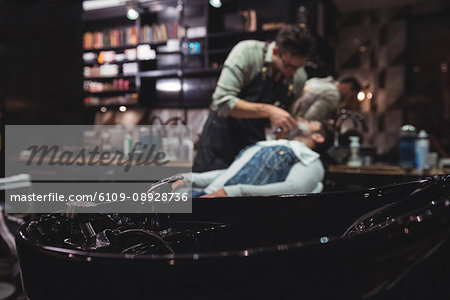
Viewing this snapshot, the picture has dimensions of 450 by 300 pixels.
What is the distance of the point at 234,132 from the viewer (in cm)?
200

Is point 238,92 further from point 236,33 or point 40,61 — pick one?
point 236,33

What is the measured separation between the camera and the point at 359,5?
6137mm

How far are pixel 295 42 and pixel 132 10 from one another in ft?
15.6

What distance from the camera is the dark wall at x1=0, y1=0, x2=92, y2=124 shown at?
14.0ft

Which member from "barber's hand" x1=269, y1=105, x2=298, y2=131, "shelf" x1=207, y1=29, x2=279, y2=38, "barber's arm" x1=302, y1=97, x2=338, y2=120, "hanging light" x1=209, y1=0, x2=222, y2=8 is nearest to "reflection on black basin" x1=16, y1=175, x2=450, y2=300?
"barber's hand" x1=269, y1=105, x2=298, y2=131

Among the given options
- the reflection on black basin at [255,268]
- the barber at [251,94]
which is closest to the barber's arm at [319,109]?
the barber at [251,94]

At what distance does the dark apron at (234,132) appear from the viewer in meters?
1.95

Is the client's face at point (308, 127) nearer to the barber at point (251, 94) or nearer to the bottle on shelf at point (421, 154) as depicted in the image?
the barber at point (251, 94)

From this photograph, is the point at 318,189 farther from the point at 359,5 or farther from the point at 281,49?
the point at 359,5

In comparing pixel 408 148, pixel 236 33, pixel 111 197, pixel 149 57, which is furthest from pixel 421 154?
pixel 149 57

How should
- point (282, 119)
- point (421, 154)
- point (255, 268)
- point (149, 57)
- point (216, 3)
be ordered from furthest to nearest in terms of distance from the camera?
1. point (149, 57)
2. point (216, 3)
3. point (421, 154)
4. point (282, 119)
5. point (255, 268)

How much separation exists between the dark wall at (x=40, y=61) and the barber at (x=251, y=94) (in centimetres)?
296

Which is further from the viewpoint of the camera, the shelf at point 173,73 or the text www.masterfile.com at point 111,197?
the shelf at point 173,73

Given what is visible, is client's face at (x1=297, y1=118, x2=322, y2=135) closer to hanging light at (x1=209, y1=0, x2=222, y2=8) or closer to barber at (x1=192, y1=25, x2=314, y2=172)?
barber at (x1=192, y1=25, x2=314, y2=172)
